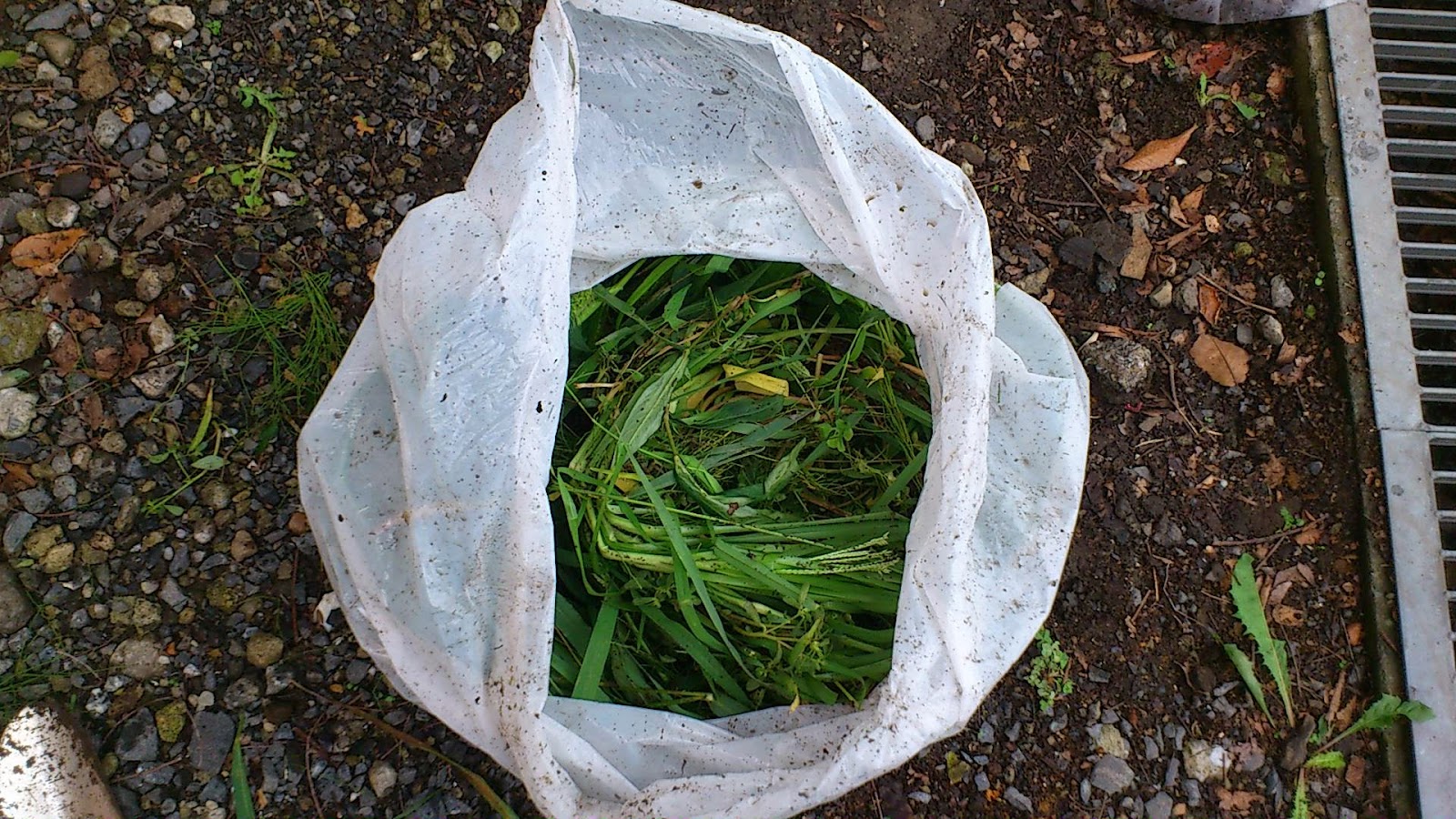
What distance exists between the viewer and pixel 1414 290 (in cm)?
143

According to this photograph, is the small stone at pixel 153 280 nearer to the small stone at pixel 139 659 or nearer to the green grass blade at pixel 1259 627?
the small stone at pixel 139 659

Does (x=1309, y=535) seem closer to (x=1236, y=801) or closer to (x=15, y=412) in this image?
(x=1236, y=801)

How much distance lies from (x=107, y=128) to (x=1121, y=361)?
1.41 metres

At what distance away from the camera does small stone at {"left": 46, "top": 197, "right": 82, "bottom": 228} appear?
4.29 feet

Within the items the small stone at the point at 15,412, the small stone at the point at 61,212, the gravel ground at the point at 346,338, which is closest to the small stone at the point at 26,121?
the gravel ground at the point at 346,338

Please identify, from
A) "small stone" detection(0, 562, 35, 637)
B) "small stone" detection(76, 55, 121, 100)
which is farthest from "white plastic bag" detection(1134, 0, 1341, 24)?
"small stone" detection(0, 562, 35, 637)

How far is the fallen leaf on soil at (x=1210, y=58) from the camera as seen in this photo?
4.99 ft

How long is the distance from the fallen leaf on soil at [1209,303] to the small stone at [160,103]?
146cm

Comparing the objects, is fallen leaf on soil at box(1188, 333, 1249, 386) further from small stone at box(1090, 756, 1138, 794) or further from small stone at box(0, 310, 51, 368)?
small stone at box(0, 310, 51, 368)

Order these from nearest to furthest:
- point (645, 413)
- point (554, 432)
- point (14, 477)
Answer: point (554, 432) → point (645, 413) → point (14, 477)

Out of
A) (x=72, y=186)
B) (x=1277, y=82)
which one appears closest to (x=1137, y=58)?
(x=1277, y=82)

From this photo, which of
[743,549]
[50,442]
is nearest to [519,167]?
[743,549]

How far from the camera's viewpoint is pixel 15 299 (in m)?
1.27

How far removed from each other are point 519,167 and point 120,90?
2.39 feet
